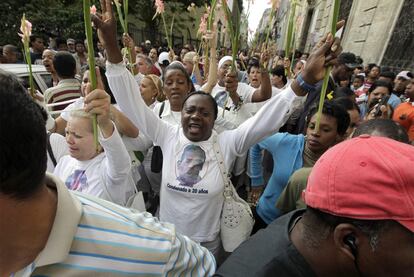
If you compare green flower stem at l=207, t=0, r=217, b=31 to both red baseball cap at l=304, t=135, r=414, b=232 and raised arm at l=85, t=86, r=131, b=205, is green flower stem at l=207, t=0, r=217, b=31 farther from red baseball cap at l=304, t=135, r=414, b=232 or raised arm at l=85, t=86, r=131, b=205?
red baseball cap at l=304, t=135, r=414, b=232

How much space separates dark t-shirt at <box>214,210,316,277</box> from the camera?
0.84 meters

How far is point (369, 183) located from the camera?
0.75m

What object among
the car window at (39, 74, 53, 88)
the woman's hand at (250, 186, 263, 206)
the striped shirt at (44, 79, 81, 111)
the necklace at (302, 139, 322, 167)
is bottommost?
the woman's hand at (250, 186, 263, 206)

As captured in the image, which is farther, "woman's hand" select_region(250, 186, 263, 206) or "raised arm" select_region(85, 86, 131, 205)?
"woman's hand" select_region(250, 186, 263, 206)

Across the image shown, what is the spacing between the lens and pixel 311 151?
195cm

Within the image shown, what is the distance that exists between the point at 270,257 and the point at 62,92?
119 inches

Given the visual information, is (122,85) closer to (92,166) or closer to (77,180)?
(92,166)

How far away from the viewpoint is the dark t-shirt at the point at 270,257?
0.84 meters

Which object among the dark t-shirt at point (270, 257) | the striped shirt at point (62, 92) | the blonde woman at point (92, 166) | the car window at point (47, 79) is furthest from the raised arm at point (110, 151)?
the car window at point (47, 79)

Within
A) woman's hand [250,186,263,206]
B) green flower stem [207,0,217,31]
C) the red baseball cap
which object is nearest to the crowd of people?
the red baseball cap

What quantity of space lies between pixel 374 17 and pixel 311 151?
8.62 meters

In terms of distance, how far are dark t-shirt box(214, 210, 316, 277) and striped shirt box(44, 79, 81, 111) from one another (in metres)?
2.79

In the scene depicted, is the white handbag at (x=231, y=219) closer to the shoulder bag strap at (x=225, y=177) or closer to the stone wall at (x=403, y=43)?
the shoulder bag strap at (x=225, y=177)

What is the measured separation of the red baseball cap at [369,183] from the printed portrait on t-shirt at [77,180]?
1.32m
